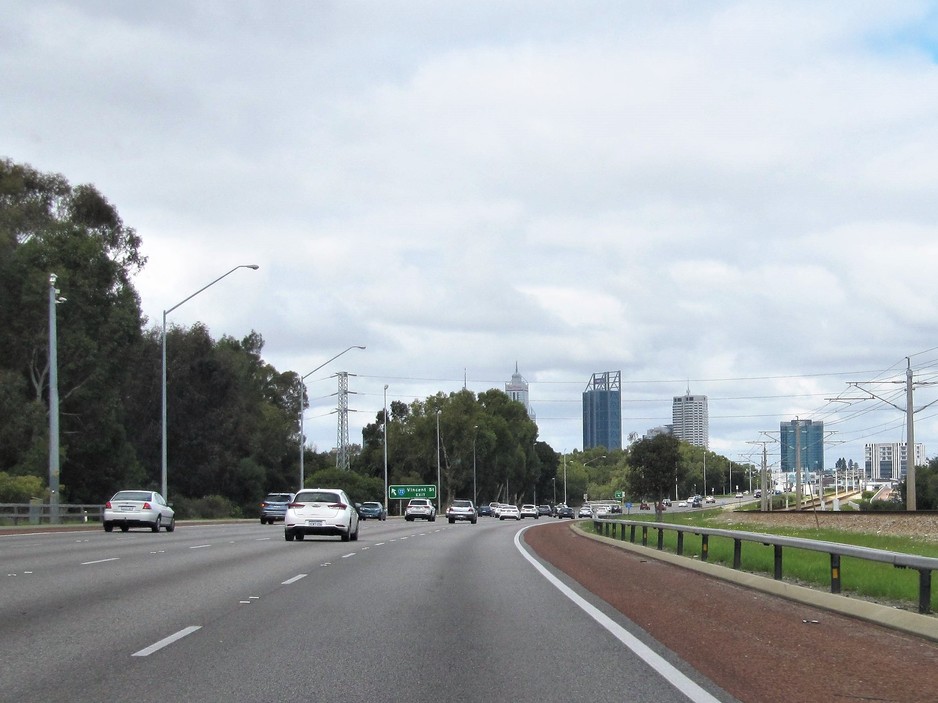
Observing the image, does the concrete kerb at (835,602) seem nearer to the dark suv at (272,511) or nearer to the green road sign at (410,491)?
the dark suv at (272,511)

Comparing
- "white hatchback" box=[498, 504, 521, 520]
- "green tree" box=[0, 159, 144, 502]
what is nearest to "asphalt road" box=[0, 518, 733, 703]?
"green tree" box=[0, 159, 144, 502]

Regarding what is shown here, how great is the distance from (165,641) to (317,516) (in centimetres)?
2344

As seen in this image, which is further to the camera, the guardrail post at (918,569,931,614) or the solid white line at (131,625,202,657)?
the guardrail post at (918,569,931,614)

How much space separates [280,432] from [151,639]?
356 ft

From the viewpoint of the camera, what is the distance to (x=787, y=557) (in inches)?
1025

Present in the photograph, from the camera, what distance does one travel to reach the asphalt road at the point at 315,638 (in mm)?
9055

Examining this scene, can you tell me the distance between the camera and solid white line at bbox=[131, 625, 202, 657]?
10.6 metres

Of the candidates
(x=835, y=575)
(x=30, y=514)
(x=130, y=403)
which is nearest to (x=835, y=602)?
(x=835, y=575)

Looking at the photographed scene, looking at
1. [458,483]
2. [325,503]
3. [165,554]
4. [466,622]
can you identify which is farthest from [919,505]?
[466,622]

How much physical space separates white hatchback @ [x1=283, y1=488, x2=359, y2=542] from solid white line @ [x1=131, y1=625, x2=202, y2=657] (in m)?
22.0

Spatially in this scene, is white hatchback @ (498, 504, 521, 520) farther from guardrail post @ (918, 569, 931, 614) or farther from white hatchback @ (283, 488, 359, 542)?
guardrail post @ (918, 569, 931, 614)

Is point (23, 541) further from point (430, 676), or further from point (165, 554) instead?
point (430, 676)

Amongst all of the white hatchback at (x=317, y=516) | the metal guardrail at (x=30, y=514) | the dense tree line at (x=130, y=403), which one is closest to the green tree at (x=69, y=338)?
the dense tree line at (x=130, y=403)

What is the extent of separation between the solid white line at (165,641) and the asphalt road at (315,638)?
0.07 ft
